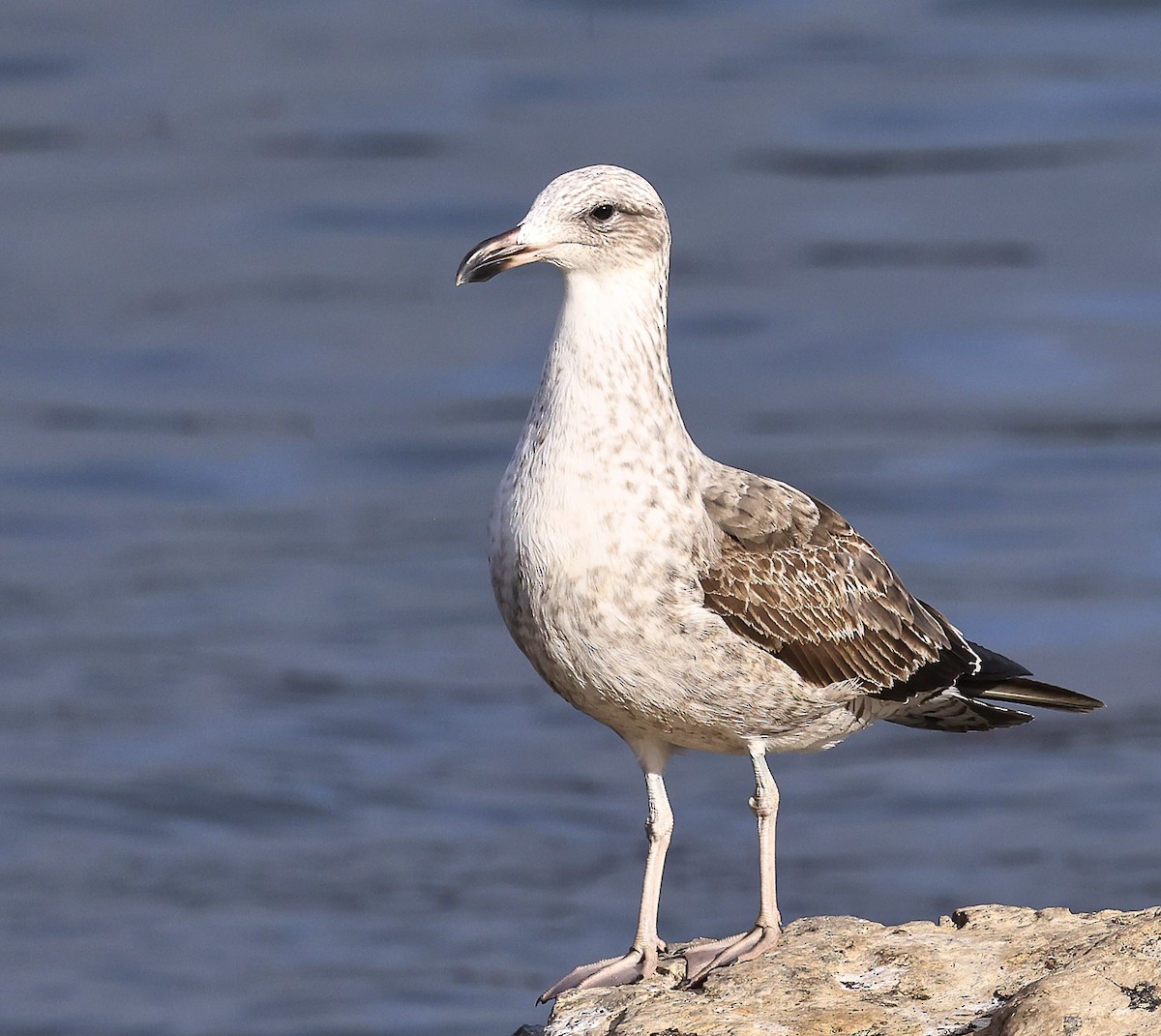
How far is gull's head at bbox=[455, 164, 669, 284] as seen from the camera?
7.56m

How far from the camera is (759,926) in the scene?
7676mm

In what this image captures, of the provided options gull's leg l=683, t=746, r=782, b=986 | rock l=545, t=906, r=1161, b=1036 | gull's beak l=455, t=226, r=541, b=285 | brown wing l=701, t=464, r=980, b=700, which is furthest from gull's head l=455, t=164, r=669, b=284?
rock l=545, t=906, r=1161, b=1036

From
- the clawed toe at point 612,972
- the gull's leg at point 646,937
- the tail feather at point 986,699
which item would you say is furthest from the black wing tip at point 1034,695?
the clawed toe at point 612,972

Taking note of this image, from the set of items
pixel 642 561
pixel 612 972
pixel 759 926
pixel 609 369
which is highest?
pixel 609 369

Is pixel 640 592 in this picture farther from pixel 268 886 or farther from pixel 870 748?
pixel 870 748

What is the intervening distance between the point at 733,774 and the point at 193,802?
3439 mm

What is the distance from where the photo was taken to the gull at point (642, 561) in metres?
7.41

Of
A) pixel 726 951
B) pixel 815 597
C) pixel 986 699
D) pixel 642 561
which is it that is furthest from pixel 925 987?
pixel 986 699

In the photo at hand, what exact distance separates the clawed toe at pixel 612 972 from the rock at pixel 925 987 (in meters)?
0.13

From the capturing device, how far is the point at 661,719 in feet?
24.8

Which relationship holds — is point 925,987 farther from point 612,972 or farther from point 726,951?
point 612,972

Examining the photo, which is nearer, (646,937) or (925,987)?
(925,987)

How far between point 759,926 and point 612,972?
500mm

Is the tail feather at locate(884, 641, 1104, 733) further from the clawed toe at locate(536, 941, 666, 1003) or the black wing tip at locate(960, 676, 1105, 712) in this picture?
the clawed toe at locate(536, 941, 666, 1003)
